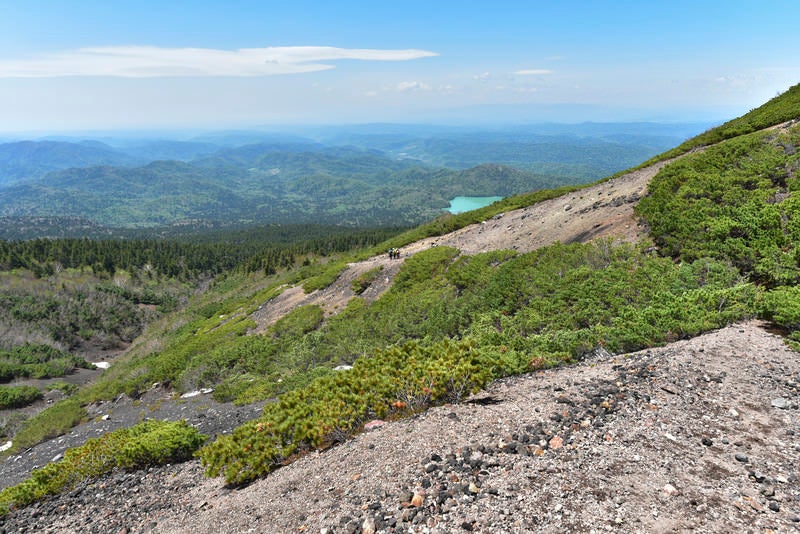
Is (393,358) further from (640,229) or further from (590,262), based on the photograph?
(640,229)

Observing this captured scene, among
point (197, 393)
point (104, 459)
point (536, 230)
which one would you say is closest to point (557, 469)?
point (104, 459)

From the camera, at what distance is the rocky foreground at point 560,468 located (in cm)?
539

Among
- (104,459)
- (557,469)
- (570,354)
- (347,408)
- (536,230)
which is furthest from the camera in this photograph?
(536,230)

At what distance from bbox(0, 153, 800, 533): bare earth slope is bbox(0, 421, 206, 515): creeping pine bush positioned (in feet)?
1.29

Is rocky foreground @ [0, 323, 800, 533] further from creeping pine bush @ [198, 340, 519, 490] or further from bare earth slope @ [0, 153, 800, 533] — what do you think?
creeping pine bush @ [198, 340, 519, 490]

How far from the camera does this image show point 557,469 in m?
6.28

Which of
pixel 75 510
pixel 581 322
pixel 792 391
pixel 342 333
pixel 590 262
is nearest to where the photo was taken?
pixel 792 391

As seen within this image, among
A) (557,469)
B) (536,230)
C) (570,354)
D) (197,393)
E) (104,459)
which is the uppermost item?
(536,230)

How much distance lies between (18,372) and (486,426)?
64.0 meters

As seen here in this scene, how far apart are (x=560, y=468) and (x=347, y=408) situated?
5139mm

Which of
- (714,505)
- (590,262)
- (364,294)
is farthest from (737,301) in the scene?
(364,294)

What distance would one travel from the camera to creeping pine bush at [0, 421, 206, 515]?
10977 mm

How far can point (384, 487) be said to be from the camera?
22.5 feet

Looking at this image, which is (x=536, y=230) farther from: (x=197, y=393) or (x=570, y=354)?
(x=197, y=393)
